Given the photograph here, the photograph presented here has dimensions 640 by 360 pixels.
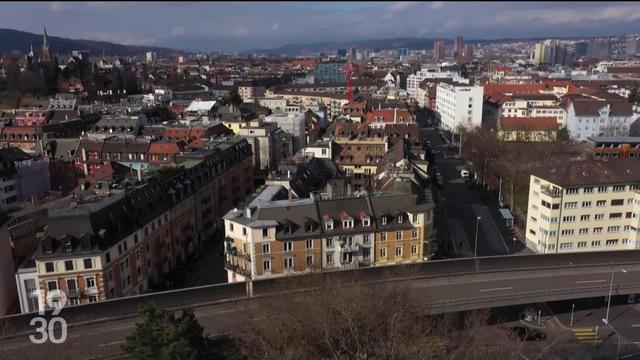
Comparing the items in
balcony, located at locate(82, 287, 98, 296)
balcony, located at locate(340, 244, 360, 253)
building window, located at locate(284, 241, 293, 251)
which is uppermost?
building window, located at locate(284, 241, 293, 251)

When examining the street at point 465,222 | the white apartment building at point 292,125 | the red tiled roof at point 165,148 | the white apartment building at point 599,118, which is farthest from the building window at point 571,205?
the white apartment building at point 599,118

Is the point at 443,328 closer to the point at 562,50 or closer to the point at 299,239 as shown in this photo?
the point at 299,239

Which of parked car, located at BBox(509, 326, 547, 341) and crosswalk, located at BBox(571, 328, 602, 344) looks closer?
crosswalk, located at BBox(571, 328, 602, 344)

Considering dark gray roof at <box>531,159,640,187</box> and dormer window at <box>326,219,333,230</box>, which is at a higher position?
dark gray roof at <box>531,159,640,187</box>

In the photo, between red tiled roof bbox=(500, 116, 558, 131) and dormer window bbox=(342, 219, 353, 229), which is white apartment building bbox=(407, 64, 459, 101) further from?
dormer window bbox=(342, 219, 353, 229)

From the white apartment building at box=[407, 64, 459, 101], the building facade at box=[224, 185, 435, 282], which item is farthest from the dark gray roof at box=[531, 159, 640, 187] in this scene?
the white apartment building at box=[407, 64, 459, 101]

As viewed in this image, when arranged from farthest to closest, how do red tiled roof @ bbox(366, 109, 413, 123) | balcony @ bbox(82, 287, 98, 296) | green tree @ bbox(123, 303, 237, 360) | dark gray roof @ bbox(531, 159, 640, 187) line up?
red tiled roof @ bbox(366, 109, 413, 123) → dark gray roof @ bbox(531, 159, 640, 187) → balcony @ bbox(82, 287, 98, 296) → green tree @ bbox(123, 303, 237, 360)

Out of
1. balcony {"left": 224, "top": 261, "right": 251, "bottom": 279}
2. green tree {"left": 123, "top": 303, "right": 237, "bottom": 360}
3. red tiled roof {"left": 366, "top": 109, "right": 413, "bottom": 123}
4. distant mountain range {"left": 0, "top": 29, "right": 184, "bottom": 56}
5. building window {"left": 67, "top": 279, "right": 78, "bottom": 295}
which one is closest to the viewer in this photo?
green tree {"left": 123, "top": 303, "right": 237, "bottom": 360}
